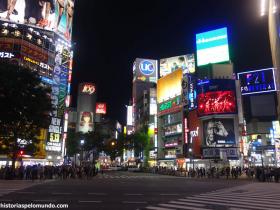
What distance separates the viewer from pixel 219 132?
5688 centimetres

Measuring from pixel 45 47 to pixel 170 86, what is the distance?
3013cm

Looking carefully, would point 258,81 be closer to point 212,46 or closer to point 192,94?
point 212,46

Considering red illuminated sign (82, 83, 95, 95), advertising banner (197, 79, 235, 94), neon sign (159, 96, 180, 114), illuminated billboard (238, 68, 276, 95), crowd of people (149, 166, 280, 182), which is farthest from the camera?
red illuminated sign (82, 83, 95, 95)

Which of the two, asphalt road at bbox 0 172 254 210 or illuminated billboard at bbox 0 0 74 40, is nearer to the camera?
asphalt road at bbox 0 172 254 210

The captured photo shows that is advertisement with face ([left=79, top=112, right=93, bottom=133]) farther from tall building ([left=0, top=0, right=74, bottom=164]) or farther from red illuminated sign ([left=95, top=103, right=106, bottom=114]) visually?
tall building ([left=0, top=0, right=74, bottom=164])

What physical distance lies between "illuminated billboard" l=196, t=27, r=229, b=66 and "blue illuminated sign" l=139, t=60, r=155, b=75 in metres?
38.5

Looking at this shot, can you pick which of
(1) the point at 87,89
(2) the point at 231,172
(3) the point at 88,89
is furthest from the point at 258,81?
(1) the point at 87,89

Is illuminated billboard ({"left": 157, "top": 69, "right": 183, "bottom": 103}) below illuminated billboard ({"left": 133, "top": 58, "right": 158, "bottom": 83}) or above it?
below

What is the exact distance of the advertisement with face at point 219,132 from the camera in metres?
56.1

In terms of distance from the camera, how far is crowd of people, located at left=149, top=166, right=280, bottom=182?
30.5 meters

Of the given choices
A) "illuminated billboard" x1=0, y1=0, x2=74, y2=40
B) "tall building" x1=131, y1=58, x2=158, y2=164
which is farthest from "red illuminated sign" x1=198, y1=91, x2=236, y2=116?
"illuminated billboard" x1=0, y1=0, x2=74, y2=40

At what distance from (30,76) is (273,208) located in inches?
733

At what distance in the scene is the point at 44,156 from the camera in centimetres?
5659

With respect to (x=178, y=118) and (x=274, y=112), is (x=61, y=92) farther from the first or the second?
(x=274, y=112)
